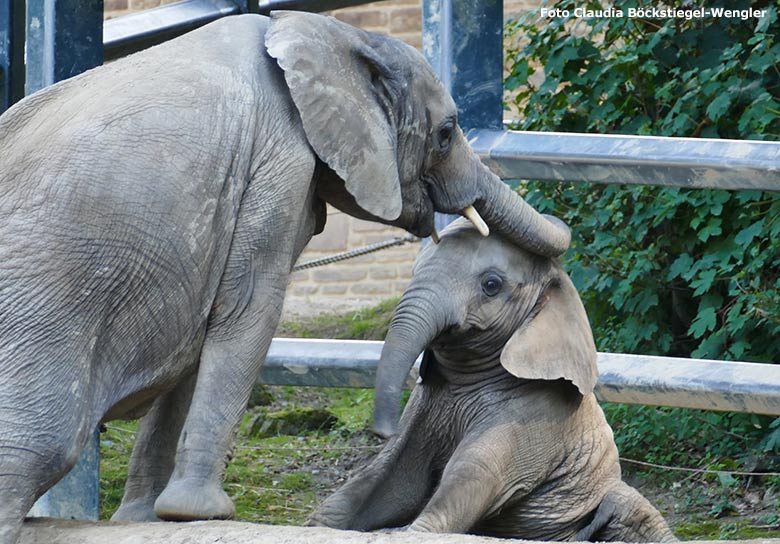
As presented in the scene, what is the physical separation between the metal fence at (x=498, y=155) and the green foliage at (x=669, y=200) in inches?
89.9

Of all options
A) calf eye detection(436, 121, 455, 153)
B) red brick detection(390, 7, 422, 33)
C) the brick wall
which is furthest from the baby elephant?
red brick detection(390, 7, 422, 33)

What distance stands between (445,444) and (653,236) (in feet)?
10.2

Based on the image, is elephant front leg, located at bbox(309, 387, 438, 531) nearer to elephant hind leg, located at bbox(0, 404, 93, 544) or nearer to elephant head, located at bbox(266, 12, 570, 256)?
elephant head, located at bbox(266, 12, 570, 256)

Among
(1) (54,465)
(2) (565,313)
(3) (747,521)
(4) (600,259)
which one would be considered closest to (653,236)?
(4) (600,259)

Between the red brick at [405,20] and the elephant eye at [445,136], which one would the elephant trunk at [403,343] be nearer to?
the elephant eye at [445,136]

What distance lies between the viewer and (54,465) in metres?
3.92

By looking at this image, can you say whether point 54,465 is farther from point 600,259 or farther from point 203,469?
point 600,259

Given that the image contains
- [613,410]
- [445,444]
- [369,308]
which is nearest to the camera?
[445,444]

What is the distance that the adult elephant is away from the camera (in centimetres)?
392

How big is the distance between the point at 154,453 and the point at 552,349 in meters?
1.22

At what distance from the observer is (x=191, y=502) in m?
4.06

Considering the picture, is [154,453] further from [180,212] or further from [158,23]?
[158,23]

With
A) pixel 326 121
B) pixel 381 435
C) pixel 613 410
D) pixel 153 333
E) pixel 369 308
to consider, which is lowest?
pixel 369 308

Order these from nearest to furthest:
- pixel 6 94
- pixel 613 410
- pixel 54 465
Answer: pixel 54 465 < pixel 6 94 < pixel 613 410
